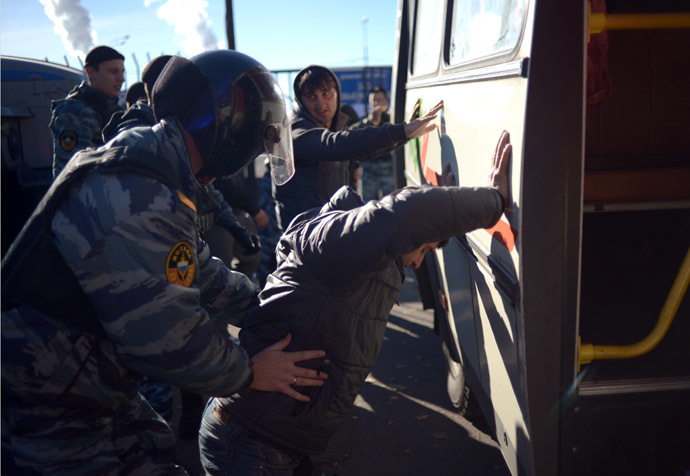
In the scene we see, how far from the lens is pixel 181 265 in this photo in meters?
1.56

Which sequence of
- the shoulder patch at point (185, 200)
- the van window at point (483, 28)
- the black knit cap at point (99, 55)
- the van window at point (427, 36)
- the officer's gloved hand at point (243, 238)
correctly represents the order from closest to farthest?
the shoulder patch at point (185, 200) → the van window at point (483, 28) → the van window at point (427, 36) → the officer's gloved hand at point (243, 238) → the black knit cap at point (99, 55)

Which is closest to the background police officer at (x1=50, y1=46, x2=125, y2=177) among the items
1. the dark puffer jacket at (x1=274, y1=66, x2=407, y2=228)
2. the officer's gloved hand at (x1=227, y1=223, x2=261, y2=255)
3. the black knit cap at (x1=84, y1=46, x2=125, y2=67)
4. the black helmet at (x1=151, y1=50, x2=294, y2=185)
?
the black knit cap at (x1=84, y1=46, x2=125, y2=67)

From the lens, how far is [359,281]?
1.74m

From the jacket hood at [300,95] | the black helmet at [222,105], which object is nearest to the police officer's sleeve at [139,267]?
the black helmet at [222,105]

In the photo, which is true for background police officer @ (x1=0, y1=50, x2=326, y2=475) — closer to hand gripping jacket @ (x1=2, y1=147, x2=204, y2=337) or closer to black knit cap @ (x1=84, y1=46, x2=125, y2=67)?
hand gripping jacket @ (x1=2, y1=147, x2=204, y2=337)

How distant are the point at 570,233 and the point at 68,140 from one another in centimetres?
346

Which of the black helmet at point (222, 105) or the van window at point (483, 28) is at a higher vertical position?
the van window at point (483, 28)

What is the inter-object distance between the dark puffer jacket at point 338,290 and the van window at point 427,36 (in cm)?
153

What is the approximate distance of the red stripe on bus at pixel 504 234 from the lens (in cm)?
174

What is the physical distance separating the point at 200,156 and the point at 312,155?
2.07m

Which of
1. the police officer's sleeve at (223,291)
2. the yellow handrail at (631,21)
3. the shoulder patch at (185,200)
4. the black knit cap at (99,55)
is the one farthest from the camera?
the black knit cap at (99,55)

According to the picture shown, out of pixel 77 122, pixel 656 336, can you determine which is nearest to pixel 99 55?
pixel 77 122

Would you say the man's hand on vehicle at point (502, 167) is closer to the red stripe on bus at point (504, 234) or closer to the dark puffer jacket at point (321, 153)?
the red stripe on bus at point (504, 234)

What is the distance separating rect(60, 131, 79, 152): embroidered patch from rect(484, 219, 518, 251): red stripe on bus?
3.10 metres
